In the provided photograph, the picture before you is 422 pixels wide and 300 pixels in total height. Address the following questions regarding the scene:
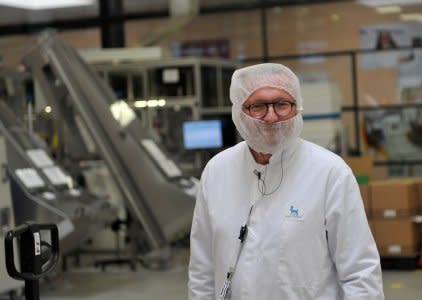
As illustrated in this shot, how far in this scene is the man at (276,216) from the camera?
2.76 meters

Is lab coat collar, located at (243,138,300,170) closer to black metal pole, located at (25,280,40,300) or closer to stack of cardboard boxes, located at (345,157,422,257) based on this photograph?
black metal pole, located at (25,280,40,300)

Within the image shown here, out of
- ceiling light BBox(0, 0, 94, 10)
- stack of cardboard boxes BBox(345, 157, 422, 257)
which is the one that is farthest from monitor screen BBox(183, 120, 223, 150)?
ceiling light BBox(0, 0, 94, 10)

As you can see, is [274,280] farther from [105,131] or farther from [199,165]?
[199,165]

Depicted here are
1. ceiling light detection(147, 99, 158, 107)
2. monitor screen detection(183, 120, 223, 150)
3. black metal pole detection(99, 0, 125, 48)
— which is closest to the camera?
monitor screen detection(183, 120, 223, 150)

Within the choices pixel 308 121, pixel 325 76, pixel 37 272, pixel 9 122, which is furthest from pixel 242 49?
pixel 37 272

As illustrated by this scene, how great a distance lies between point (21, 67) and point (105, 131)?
71.7 inches

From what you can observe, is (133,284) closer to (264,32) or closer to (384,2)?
(264,32)

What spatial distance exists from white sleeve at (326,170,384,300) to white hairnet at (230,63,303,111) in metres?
0.37

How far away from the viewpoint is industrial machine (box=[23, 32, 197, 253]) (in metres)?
10.2

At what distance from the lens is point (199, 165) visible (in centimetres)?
1246

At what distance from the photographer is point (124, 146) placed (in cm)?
1043

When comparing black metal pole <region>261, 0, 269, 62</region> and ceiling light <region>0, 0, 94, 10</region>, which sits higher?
ceiling light <region>0, 0, 94, 10</region>

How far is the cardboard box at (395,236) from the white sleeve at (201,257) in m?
6.44

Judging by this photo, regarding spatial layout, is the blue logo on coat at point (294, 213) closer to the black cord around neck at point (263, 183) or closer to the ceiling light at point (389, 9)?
the black cord around neck at point (263, 183)
